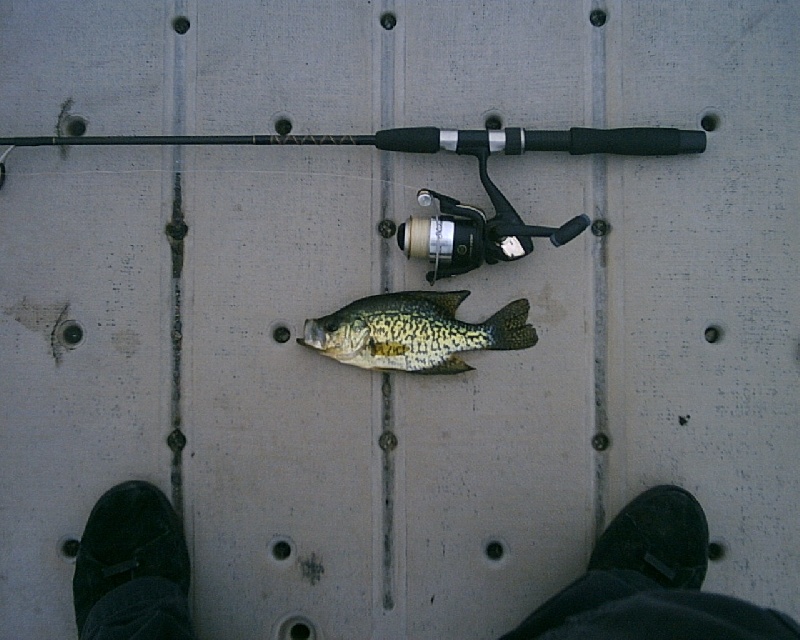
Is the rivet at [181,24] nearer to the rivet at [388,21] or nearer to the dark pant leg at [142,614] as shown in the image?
the rivet at [388,21]

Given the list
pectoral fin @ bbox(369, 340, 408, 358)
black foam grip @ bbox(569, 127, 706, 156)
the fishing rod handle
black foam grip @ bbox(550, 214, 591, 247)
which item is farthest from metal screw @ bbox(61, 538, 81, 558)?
black foam grip @ bbox(569, 127, 706, 156)

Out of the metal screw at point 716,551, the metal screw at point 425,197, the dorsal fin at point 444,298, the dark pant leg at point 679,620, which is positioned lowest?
the metal screw at point 716,551

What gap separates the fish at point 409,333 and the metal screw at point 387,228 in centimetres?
23

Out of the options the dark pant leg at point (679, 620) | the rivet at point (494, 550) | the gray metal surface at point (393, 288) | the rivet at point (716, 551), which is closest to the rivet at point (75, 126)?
the gray metal surface at point (393, 288)

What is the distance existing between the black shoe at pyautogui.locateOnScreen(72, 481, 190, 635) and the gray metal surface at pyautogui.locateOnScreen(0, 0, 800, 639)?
75 mm

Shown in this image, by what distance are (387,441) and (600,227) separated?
106 centimetres

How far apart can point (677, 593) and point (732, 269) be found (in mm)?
1142

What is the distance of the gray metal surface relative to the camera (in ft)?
6.89

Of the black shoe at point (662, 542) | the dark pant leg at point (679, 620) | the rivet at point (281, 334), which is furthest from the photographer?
the rivet at point (281, 334)

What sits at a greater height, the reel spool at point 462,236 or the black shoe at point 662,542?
the reel spool at point 462,236

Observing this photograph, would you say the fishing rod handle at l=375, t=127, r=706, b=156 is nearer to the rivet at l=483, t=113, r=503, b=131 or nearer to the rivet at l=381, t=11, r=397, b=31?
the rivet at l=483, t=113, r=503, b=131

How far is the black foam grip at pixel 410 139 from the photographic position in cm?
201

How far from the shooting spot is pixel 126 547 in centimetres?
208

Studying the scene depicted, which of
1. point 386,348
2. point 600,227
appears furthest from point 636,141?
point 386,348
